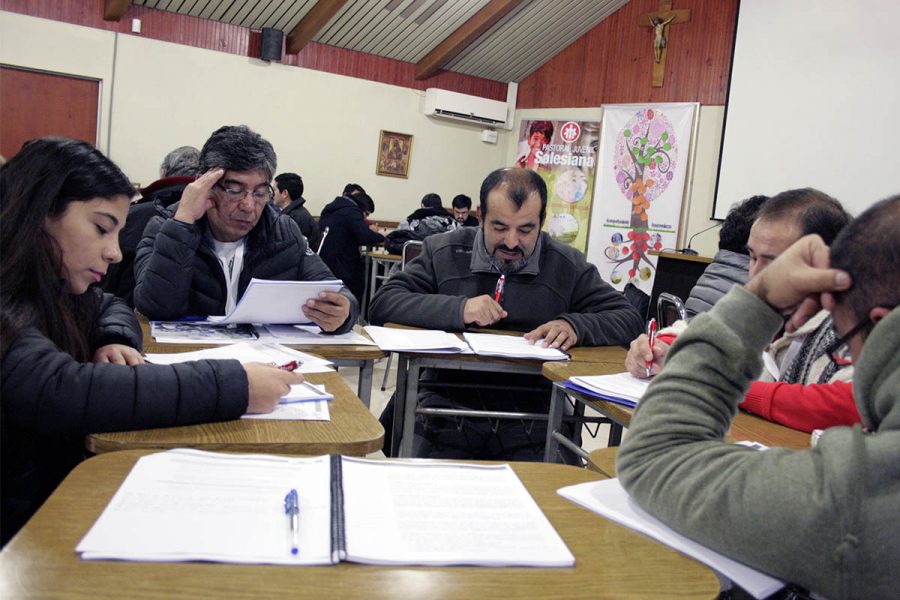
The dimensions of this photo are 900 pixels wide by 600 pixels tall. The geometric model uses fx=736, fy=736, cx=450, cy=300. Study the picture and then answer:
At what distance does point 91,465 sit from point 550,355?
1.36 metres

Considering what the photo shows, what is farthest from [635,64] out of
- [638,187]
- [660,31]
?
[638,187]

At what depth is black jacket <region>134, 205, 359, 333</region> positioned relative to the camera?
2078 mm

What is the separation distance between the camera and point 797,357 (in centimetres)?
167

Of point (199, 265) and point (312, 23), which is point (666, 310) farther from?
point (312, 23)

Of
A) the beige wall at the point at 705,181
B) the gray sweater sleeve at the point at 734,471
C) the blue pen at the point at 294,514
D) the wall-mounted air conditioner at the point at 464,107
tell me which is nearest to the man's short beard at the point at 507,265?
the gray sweater sleeve at the point at 734,471

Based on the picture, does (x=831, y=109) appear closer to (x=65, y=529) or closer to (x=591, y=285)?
(x=591, y=285)

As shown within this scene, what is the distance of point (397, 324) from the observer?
2.44m

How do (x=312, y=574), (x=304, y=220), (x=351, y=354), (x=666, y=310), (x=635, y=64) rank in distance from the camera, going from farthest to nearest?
(x=635, y=64), (x=304, y=220), (x=666, y=310), (x=351, y=354), (x=312, y=574)

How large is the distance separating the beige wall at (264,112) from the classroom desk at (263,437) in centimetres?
669

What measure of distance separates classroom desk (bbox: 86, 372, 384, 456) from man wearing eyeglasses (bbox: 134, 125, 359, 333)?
2.67 feet

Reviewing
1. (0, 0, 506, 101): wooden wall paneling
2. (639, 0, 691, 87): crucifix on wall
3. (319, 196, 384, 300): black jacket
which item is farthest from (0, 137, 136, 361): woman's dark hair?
(639, 0, 691, 87): crucifix on wall

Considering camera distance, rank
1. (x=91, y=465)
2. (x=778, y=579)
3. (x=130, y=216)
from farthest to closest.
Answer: (x=130, y=216) < (x=91, y=465) < (x=778, y=579)

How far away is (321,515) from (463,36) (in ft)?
25.9

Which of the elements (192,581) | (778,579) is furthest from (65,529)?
(778,579)
